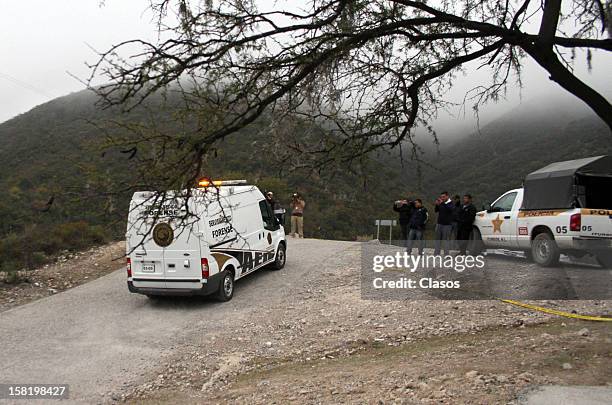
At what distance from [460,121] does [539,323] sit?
3295mm

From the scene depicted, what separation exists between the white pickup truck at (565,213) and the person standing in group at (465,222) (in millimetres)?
971

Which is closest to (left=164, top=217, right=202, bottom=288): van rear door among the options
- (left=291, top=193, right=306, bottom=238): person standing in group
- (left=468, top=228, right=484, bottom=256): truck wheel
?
(left=468, top=228, right=484, bottom=256): truck wheel

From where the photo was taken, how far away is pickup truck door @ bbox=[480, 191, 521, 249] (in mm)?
12266

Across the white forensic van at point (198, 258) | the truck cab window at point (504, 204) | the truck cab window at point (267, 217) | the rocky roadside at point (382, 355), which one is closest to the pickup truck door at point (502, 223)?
the truck cab window at point (504, 204)

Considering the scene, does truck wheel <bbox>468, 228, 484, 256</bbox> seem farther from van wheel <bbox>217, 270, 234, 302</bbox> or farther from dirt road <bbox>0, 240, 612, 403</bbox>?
van wheel <bbox>217, 270, 234, 302</bbox>

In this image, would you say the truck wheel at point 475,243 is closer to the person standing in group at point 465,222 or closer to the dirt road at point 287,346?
the person standing in group at point 465,222

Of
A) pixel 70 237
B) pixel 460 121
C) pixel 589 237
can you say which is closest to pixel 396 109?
pixel 460 121

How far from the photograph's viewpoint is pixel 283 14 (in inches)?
211

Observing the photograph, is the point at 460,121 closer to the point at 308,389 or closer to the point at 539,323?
the point at 539,323

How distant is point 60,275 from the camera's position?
43.6 ft

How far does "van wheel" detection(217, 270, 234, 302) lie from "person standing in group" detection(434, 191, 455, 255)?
5.18 meters

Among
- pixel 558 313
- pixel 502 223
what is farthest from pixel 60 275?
pixel 558 313

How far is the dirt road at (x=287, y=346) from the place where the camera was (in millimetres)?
5520

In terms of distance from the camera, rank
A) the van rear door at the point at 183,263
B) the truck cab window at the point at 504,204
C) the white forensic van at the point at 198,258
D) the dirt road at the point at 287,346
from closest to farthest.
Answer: the dirt road at the point at 287,346, the white forensic van at the point at 198,258, the van rear door at the point at 183,263, the truck cab window at the point at 504,204
